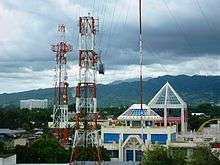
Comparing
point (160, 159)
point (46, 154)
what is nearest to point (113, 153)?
point (46, 154)

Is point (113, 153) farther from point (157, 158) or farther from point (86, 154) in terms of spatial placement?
point (157, 158)

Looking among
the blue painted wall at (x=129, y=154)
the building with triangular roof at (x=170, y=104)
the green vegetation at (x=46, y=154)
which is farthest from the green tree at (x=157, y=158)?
the building with triangular roof at (x=170, y=104)

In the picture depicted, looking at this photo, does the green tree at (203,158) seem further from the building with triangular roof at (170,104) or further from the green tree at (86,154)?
the building with triangular roof at (170,104)

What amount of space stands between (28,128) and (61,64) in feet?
128

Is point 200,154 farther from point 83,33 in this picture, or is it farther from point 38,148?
point 38,148

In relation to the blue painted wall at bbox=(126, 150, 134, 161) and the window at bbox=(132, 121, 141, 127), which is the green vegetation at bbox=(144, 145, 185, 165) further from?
the window at bbox=(132, 121, 141, 127)

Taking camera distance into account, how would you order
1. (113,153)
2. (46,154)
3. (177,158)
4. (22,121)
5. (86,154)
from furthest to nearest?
(22,121) < (113,153) < (46,154) < (86,154) < (177,158)

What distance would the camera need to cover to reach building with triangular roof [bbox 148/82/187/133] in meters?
77.1

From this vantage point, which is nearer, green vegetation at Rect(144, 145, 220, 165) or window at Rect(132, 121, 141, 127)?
green vegetation at Rect(144, 145, 220, 165)

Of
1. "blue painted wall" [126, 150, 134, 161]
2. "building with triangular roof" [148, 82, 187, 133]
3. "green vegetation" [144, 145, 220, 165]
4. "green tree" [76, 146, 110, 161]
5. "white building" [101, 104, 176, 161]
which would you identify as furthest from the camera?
"building with triangular roof" [148, 82, 187, 133]

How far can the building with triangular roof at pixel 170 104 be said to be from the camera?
7706 cm

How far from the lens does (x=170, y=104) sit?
7806cm

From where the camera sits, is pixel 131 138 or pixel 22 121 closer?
pixel 131 138

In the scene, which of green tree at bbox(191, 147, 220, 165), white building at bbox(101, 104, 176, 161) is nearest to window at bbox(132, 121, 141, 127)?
white building at bbox(101, 104, 176, 161)
